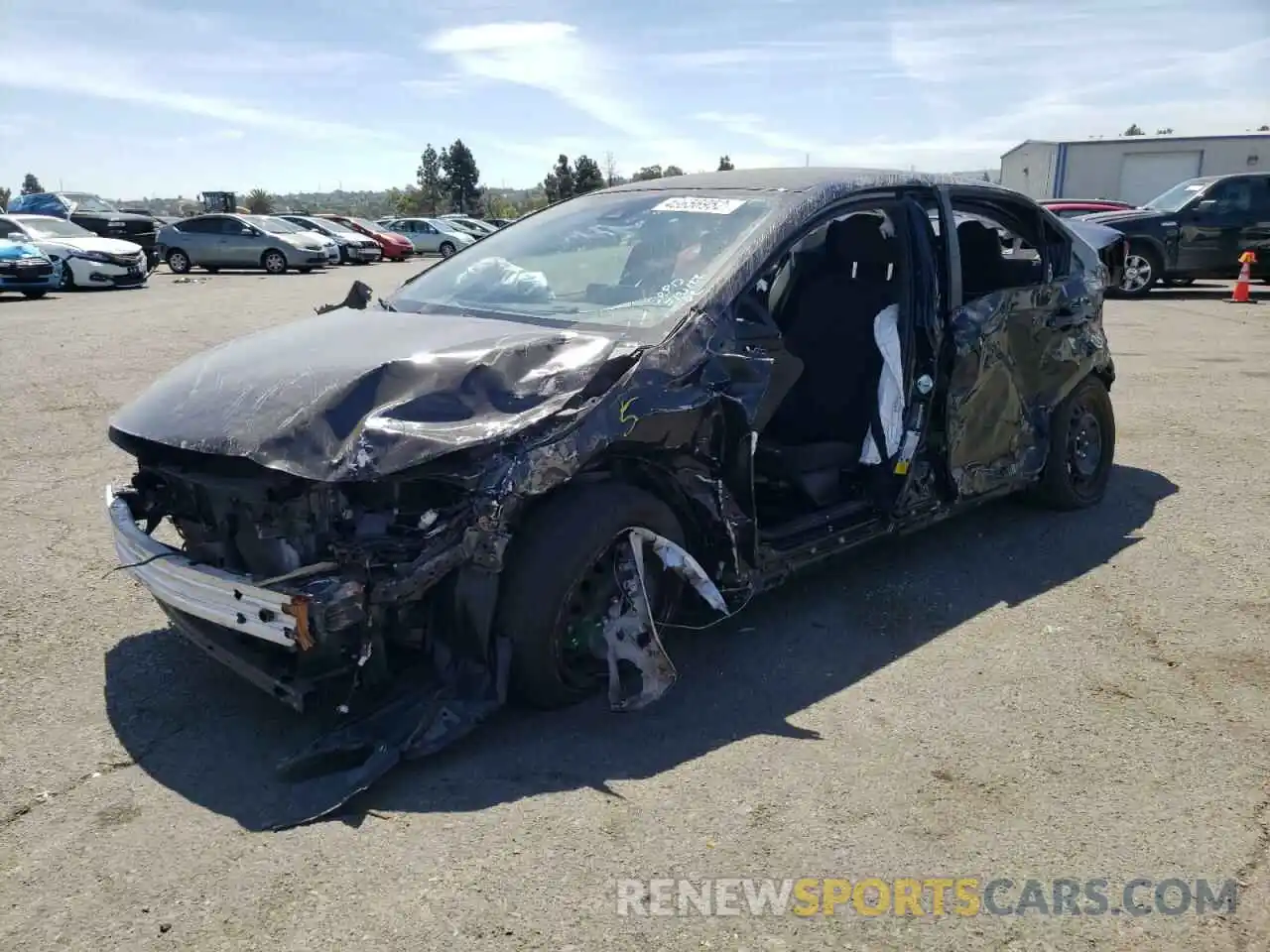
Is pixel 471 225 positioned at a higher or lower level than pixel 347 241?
higher

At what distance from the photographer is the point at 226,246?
25.3 meters

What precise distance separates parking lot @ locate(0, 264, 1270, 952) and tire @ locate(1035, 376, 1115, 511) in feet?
1.11

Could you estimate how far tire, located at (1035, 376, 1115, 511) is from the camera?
5.35 metres

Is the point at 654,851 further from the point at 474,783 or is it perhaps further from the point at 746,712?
the point at 746,712

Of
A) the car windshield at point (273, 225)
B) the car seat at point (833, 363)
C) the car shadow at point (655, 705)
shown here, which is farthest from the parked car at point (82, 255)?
the car seat at point (833, 363)

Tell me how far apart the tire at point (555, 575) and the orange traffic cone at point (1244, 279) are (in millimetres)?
16215

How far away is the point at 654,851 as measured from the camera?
8.98 ft

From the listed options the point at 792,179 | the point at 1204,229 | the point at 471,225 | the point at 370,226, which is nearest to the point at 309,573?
the point at 792,179

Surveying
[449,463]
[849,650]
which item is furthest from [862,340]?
[449,463]

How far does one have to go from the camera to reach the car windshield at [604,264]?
3.75 meters

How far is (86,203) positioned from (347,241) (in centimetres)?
678

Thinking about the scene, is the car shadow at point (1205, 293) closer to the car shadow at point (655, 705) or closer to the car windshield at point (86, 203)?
the car shadow at point (655, 705)

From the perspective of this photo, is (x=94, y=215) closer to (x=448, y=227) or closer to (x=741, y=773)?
(x=448, y=227)

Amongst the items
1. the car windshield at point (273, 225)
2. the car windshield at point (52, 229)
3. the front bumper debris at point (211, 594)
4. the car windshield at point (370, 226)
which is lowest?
the front bumper debris at point (211, 594)
